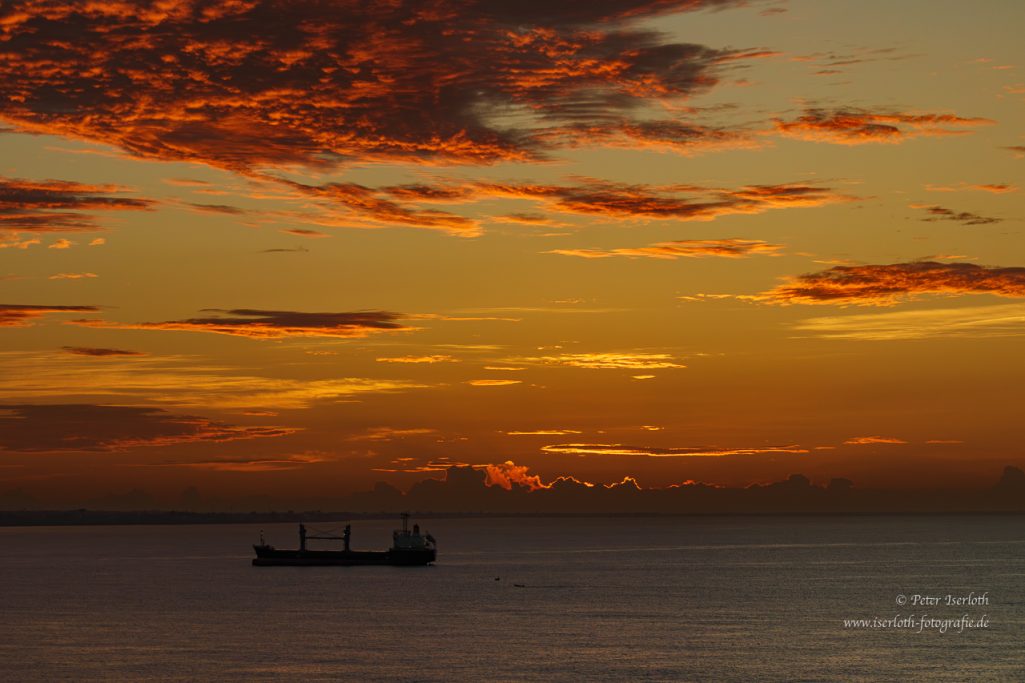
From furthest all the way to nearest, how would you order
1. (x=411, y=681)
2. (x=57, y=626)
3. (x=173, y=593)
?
(x=173, y=593), (x=57, y=626), (x=411, y=681)

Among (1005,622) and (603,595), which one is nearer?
(1005,622)

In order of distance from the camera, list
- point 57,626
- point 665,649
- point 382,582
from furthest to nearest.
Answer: point 382,582 → point 57,626 → point 665,649

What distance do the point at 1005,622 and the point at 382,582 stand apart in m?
99.7

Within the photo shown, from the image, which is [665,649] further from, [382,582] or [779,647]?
[382,582]

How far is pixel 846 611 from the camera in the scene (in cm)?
14675

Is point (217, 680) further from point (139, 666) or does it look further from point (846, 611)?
point (846, 611)

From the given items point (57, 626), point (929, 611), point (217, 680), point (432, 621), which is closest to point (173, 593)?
point (57, 626)

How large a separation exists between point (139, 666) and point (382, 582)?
10102 centimetres

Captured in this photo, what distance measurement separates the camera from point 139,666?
328ft

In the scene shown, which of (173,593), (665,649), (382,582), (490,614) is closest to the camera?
(665,649)

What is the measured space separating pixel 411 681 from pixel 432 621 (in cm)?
4398

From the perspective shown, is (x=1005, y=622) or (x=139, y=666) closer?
(x=139, y=666)

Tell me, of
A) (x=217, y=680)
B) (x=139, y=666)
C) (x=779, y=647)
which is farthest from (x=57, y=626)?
(x=779, y=647)

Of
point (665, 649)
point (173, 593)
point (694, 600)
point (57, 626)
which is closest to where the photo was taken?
point (665, 649)
